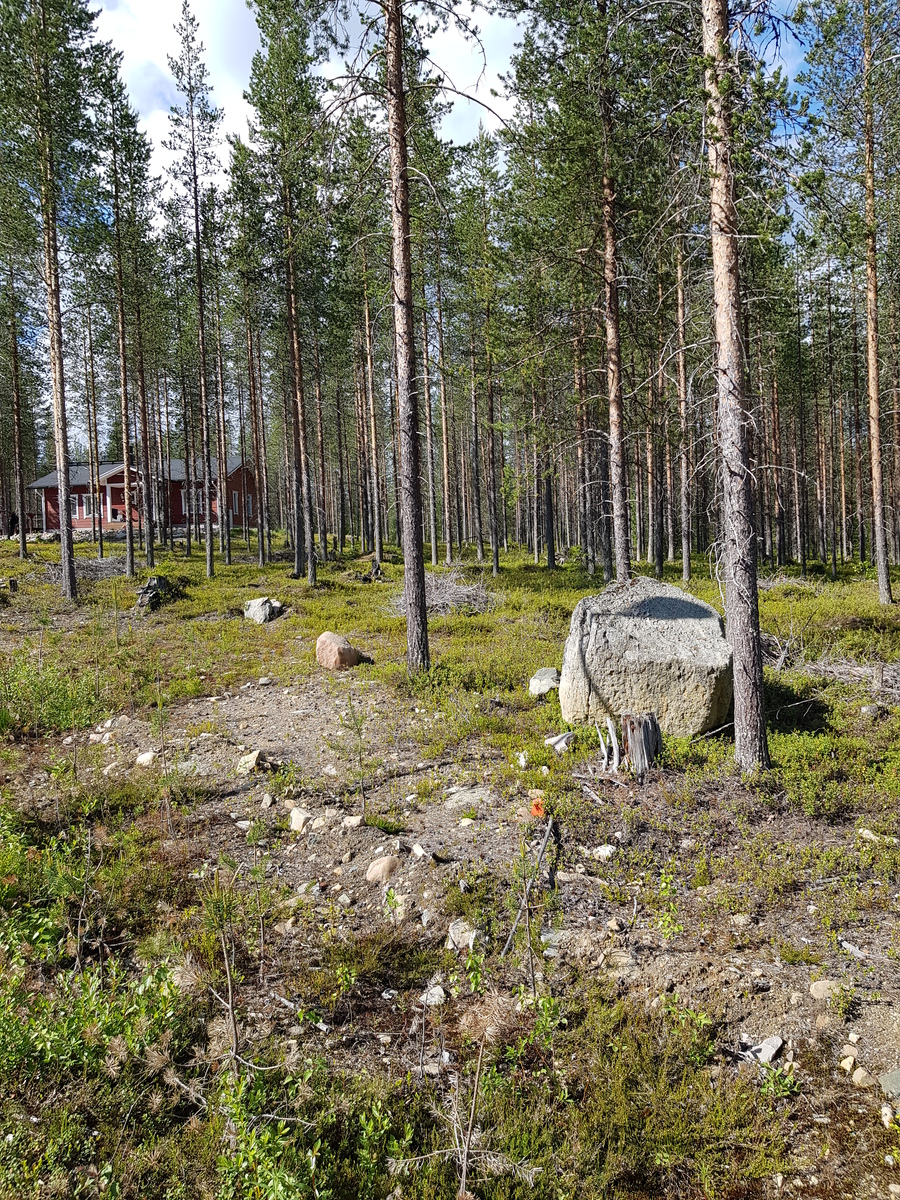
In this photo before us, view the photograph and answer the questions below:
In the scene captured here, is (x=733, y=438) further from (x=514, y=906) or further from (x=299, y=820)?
(x=299, y=820)

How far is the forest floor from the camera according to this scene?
2.92 metres

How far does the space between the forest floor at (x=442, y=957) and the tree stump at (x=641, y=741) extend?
0.85ft

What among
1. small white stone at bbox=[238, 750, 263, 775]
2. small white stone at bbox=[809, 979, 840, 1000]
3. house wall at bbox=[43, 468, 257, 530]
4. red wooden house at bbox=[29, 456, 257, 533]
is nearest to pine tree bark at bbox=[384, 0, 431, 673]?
small white stone at bbox=[238, 750, 263, 775]

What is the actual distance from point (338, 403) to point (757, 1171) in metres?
38.5

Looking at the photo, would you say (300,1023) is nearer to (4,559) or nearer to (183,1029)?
(183,1029)

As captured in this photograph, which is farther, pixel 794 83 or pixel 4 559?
pixel 4 559

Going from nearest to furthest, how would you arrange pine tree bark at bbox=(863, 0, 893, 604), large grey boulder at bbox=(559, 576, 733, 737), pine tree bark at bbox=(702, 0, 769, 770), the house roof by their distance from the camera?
pine tree bark at bbox=(702, 0, 769, 770) → large grey boulder at bbox=(559, 576, 733, 737) → pine tree bark at bbox=(863, 0, 893, 604) → the house roof

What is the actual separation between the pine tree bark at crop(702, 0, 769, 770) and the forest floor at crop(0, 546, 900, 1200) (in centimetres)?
93

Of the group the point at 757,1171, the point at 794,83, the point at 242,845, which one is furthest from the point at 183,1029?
the point at 794,83

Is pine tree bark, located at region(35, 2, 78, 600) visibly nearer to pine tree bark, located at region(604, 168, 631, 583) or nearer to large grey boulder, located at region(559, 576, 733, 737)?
pine tree bark, located at region(604, 168, 631, 583)

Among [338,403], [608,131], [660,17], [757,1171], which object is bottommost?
[757,1171]

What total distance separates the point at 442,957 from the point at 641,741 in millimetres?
3478

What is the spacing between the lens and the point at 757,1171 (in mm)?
2896

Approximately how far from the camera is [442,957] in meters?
4.34
